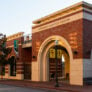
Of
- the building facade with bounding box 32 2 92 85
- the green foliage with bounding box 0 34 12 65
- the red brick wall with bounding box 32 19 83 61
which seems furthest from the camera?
the green foliage with bounding box 0 34 12 65

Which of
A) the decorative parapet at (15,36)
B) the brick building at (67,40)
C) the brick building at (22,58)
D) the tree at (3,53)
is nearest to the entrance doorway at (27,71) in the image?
the brick building at (22,58)

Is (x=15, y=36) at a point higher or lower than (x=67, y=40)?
higher

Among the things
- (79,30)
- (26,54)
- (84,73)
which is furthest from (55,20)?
(26,54)

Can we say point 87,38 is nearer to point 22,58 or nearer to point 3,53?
point 22,58

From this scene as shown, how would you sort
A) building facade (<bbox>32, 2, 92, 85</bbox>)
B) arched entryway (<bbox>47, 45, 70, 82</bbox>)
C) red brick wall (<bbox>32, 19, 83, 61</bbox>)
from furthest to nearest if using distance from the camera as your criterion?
arched entryway (<bbox>47, 45, 70, 82</bbox>), red brick wall (<bbox>32, 19, 83, 61</bbox>), building facade (<bbox>32, 2, 92, 85</bbox>)

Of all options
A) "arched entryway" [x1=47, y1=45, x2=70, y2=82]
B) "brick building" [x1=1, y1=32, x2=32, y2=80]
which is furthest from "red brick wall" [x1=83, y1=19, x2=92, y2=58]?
"brick building" [x1=1, y1=32, x2=32, y2=80]

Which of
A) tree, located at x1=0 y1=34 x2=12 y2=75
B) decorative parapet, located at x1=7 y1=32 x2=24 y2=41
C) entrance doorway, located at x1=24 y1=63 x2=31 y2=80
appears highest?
decorative parapet, located at x1=7 y1=32 x2=24 y2=41

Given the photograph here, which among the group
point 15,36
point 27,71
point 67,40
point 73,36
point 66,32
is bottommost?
point 27,71

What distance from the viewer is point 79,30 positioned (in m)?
24.2

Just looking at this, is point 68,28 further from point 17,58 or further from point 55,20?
point 17,58

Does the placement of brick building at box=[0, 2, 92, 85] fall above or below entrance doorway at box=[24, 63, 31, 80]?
above

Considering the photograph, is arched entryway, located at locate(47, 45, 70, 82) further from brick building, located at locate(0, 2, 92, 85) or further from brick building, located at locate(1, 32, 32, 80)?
brick building, located at locate(1, 32, 32, 80)

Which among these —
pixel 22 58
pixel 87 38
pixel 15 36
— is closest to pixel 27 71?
pixel 22 58

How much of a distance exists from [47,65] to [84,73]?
7.59 metres
